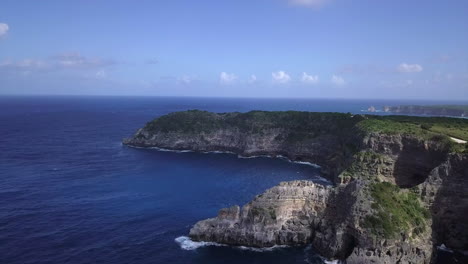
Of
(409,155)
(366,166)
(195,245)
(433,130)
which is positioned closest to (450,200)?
(409,155)

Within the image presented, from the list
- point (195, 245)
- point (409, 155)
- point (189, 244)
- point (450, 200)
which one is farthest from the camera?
point (409, 155)

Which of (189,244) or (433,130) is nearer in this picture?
(189,244)

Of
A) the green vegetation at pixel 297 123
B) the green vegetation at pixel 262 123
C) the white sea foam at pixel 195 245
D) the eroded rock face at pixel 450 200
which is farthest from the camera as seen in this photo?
the green vegetation at pixel 262 123

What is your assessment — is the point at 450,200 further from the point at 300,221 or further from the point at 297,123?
the point at 297,123

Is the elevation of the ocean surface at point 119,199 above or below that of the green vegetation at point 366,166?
below

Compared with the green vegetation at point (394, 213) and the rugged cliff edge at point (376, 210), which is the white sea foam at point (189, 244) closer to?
the rugged cliff edge at point (376, 210)

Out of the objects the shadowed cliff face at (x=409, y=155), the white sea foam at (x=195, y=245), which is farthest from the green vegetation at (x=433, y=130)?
the white sea foam at (x=195, y=245)

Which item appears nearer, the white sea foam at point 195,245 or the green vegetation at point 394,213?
the green vegetation at point 394,213
